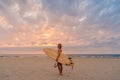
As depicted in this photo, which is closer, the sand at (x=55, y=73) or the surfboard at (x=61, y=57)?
the sand at (x=55, y=73)

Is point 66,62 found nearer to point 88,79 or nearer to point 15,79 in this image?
point 88,79

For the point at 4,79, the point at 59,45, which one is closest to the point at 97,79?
the point at 59,45

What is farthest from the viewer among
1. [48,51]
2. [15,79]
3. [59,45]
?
[48,51]

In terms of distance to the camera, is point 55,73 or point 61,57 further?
point 55,73

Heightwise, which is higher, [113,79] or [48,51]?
[48,51]

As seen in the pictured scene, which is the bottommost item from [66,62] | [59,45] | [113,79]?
[113,79]

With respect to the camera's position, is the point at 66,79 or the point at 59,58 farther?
the point at 59,58

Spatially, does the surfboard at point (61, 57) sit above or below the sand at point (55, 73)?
above

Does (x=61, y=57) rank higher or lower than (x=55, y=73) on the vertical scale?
higher

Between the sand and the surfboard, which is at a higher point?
the surfboard

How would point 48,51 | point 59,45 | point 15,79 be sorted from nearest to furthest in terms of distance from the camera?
point 15,79, point 59,45, point 48,51

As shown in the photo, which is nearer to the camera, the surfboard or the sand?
the sand

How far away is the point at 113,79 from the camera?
12633 mm

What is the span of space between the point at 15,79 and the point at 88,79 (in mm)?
4231
